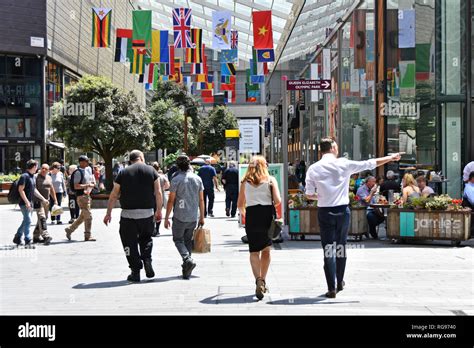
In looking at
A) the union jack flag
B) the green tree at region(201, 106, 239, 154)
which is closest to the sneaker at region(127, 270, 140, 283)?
the union jack flag

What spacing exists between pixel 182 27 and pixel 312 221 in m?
18.9

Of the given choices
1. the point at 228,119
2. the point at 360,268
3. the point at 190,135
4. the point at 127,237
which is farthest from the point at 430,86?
the point at 228,119

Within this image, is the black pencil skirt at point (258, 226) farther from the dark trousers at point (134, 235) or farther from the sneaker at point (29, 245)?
the sneaker at point (29, 245)

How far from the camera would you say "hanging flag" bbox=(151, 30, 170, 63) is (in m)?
32.6

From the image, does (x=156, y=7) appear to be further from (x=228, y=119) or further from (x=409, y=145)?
(x=409, y=145)

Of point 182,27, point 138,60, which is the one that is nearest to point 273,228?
point 182,27

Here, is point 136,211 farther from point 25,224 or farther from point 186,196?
point 25,224

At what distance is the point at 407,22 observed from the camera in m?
20.6

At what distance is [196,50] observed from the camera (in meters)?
34.0

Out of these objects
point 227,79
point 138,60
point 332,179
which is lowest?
point 332,179

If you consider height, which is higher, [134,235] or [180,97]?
[180,97]

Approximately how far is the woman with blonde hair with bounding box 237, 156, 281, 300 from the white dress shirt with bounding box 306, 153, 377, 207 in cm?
46

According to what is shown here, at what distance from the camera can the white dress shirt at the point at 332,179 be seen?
8242mm
